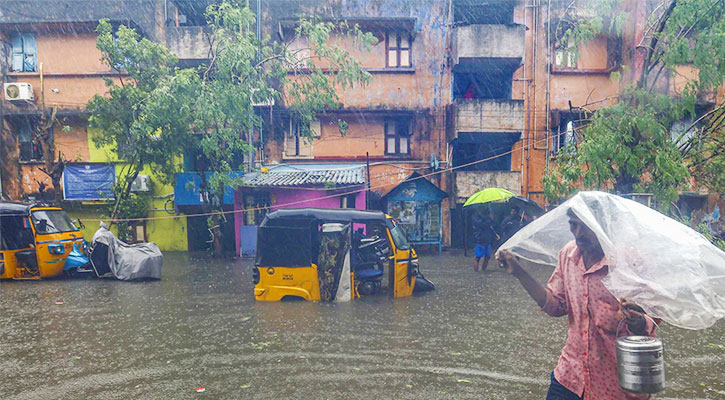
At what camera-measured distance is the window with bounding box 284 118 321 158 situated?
1841 cm

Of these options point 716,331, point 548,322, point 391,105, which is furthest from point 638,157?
point 391,105

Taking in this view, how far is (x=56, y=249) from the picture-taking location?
1182 cm

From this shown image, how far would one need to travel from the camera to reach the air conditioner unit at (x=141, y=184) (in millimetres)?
18500

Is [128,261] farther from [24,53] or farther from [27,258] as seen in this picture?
[24,53]

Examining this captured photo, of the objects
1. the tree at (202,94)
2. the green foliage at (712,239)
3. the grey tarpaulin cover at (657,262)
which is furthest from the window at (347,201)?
the grey tarpaulin cover at (657,262)

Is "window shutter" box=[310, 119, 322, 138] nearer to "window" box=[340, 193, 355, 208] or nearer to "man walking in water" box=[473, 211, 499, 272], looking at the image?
"window" box=[340, 193, 355, 208]

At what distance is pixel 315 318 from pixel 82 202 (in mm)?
15363

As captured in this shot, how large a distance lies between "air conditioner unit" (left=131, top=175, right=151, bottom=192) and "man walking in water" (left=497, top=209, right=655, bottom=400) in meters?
18.5

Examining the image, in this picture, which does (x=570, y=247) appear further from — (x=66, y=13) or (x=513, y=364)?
(x=66, y=13)

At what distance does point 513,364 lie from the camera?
5523mm

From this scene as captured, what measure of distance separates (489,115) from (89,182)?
51.9 ft

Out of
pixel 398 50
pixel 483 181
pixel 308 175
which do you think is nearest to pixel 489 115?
pixel 483 181

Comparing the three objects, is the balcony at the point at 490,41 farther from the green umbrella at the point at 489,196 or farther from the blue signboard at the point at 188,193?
the blue signboard at the point at 188,193

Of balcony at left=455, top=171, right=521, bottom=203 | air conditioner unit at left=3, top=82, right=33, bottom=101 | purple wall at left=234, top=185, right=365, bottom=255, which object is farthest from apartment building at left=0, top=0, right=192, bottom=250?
balcony at left=455, top=171, right=521, bottom=203
